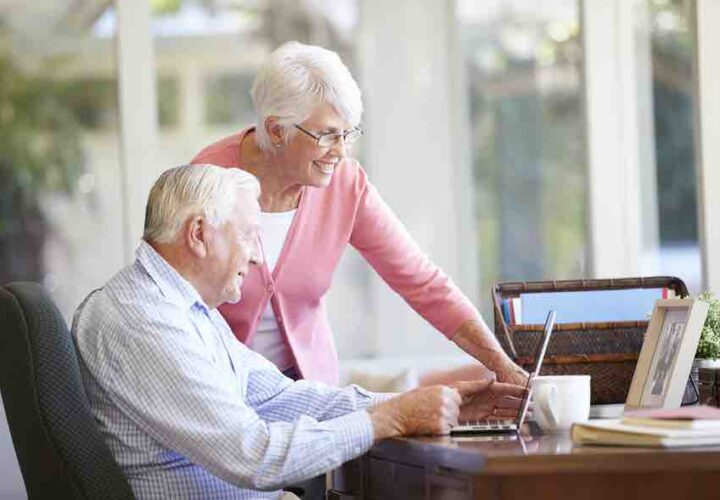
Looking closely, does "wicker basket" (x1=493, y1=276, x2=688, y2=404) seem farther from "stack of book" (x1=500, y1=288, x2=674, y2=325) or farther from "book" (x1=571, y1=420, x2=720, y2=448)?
"book" (x1=571, y1=420, x2=720, y2=448)

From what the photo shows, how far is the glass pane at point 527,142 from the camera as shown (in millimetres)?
7523

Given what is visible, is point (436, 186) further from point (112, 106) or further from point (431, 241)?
point (112, 106)

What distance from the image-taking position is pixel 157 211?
262 cm

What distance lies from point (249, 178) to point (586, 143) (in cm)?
287

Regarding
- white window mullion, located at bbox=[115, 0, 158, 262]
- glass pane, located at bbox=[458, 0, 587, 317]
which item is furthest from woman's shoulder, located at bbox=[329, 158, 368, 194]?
glass pane, located at bbox=[458, 0, 587, 317]

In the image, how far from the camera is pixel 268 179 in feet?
10.9

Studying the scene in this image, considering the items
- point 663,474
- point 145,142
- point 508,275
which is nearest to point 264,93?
point 663,474

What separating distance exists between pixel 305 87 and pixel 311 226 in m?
0.33

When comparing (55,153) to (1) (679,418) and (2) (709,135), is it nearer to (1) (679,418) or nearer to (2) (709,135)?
(2) (709,135)

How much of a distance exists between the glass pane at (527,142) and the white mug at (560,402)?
486cm

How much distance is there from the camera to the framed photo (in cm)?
273

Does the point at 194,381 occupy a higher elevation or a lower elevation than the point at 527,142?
lower

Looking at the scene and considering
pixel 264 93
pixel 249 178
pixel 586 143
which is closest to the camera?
pixel 249 178

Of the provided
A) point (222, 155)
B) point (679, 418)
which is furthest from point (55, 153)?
point (679, 418)
